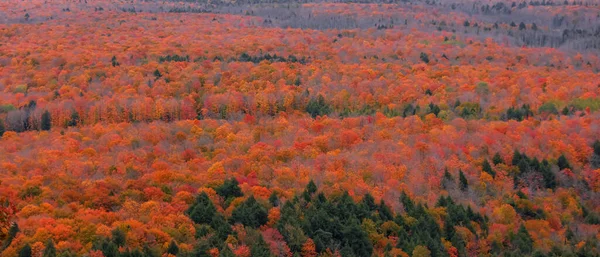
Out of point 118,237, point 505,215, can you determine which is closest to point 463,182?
point 505,215

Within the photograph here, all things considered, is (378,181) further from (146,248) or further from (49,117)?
(49,117)

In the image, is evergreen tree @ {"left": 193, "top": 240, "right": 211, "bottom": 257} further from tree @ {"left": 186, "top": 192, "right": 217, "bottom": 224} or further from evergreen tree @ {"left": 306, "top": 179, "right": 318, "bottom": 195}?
evergreen tree @ {"left": 306, "top": 179, "right": 318, "bottom": 195}

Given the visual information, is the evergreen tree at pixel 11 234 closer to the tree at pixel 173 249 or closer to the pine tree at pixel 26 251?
the pine tree at pixel 26 251

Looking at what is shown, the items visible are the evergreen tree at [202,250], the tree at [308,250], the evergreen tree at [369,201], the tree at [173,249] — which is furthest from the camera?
the evergreen tree at [369,201]

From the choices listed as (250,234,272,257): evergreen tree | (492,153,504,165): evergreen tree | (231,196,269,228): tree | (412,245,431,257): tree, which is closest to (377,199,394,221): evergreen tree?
(412,245,431,257): tree

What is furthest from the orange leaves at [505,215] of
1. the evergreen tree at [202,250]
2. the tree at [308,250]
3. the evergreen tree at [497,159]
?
the evergreen tree at [202,250]

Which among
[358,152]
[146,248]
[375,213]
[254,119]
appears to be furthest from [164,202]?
[254,119]
